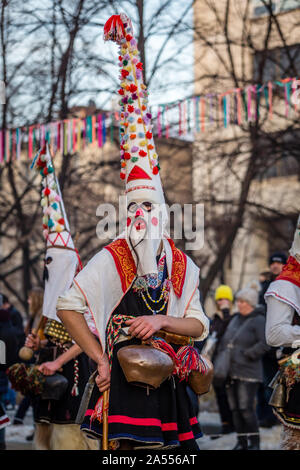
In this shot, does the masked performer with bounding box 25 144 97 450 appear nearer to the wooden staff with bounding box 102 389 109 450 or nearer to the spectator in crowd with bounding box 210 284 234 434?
the wooden staff with bounding box 102 389 109 450

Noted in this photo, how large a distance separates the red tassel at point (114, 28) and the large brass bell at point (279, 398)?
2603 mm

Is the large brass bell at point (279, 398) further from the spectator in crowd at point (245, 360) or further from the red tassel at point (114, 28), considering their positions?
the spectator in crowd at point (245, 360)

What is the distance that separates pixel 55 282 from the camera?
655 cm

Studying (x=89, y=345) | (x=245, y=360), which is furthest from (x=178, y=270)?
(x=245, y=360)

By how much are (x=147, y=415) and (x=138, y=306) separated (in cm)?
66

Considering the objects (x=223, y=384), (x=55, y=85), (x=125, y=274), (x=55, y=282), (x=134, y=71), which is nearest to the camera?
(x=125, y=274)

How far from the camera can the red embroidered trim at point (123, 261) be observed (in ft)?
14.4

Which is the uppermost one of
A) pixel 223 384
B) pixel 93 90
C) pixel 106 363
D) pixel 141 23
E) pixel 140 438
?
pixel 141 23

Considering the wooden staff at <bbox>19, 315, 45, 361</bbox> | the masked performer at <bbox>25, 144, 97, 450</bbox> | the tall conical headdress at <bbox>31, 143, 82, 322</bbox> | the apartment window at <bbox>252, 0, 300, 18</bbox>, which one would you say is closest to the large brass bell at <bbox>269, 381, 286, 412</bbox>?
the masked performer at <bbox>25, 144, 97, 450</bbox>

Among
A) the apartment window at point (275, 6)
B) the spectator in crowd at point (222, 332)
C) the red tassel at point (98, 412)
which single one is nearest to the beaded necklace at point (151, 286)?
the red tassel at point (98, 412)

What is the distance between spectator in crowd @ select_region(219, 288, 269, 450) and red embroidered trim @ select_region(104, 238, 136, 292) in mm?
4737

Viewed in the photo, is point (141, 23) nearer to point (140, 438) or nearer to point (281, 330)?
point (281, 330)

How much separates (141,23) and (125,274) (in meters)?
8.38
